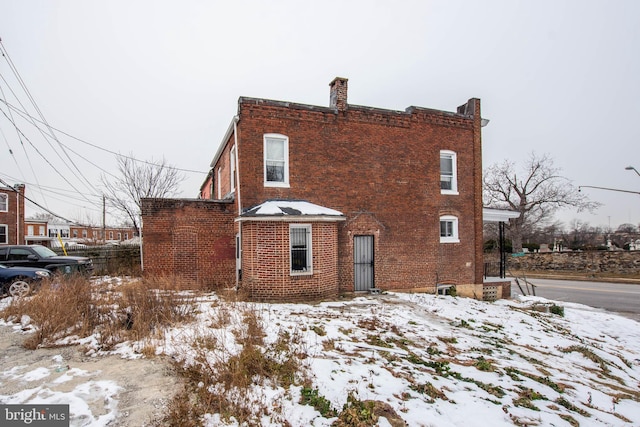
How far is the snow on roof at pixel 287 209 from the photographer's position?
11232 mm

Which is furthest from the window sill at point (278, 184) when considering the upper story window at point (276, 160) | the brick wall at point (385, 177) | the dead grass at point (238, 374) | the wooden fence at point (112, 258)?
the wooden fence at point (112, 258)

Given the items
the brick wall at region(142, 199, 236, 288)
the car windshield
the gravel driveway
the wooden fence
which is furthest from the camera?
the wooden fence

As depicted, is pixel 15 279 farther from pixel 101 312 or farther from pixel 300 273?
pixel 300 273

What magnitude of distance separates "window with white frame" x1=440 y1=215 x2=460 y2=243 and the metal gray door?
3.59 m

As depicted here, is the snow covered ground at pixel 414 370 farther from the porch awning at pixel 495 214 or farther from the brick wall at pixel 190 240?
the porch awning at pixel 495 214

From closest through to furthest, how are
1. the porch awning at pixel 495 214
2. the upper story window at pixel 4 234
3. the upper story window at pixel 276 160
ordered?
the upper story window at pixel 276 160 → the porch awning at pixel 495 214 → the upper story window at pixel 4 234

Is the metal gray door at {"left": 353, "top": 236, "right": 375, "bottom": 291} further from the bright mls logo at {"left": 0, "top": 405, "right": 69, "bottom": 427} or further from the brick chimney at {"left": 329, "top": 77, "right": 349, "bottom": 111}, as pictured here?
the bright mls logo at {"left": 0, "top": 405, "right": 69, "bottom": 427}

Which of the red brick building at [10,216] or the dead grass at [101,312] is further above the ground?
the red brick building at [10,216]

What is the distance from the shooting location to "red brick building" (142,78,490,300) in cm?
1179

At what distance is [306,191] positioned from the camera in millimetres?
13133

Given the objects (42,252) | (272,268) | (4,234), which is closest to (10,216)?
(4,234)

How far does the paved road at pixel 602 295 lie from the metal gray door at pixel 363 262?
437 inches

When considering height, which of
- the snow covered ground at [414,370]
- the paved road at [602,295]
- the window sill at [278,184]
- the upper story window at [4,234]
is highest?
the window sill at [278,184]

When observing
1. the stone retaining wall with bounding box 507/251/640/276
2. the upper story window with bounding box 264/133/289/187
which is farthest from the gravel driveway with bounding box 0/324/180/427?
the stone retaining wall with bounding box 507/251/640/276
